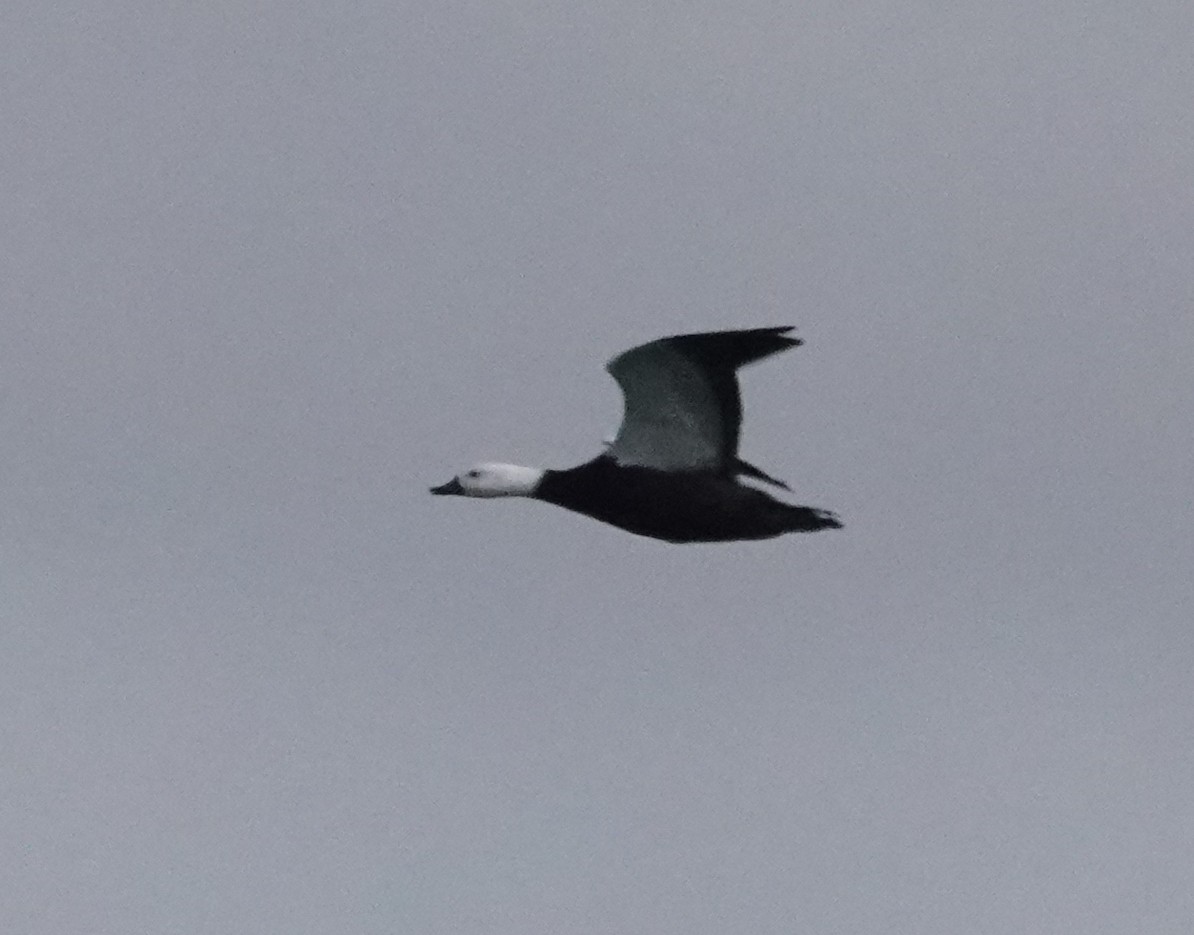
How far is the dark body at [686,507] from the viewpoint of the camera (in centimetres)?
5319

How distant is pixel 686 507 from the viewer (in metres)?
53.4

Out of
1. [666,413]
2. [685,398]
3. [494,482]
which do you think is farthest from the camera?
[494,482]

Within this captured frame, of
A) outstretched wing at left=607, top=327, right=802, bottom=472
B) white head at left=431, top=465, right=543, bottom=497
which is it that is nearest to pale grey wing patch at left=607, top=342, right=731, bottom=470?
outstretched wing at left=607, top=327, right=802, bottom=472

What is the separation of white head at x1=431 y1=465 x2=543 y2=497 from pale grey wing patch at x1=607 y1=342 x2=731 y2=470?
1.29 metres

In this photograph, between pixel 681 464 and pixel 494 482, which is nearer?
pixel 681 464

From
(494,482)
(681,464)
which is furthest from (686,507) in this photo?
(494,482)

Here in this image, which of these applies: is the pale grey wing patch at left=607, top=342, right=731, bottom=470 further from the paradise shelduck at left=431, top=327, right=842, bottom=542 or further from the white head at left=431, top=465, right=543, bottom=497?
the white head at left=431, top=465, right=543, bottom=497

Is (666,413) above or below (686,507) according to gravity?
above

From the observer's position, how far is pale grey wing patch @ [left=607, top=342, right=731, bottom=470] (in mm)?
52812

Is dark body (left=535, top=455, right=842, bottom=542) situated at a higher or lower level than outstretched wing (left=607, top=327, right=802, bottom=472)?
lower

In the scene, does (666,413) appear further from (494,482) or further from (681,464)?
(494,482)

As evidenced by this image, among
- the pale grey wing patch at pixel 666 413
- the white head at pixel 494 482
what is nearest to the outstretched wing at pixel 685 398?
the pale grey wing patch at pixel 666 413

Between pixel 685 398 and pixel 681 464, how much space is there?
83cm

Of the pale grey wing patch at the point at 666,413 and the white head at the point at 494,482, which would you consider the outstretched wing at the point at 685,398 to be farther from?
the white head at the point at 494,482
